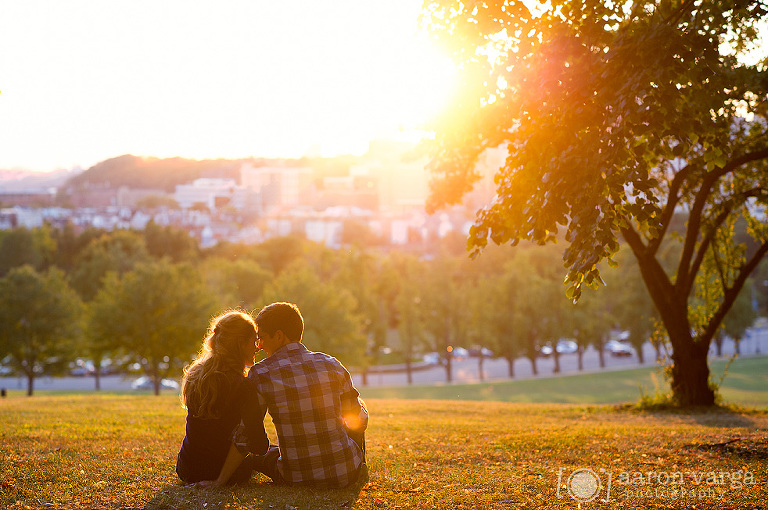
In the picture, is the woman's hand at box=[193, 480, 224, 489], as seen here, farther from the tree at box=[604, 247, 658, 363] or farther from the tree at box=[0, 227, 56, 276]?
the tree at box=[0, 227, 56, 276]

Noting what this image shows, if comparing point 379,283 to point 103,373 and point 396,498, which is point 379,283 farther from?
point 396,498

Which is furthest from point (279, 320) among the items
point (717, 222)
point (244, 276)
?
point (244, 276)

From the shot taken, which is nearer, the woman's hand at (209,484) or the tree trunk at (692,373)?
the woman's hand at (209,484)

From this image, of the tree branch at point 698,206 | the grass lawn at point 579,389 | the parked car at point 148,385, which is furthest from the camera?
the parked car at point 148,385

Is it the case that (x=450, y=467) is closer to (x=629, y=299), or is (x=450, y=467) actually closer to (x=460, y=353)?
(x=629, y=299)

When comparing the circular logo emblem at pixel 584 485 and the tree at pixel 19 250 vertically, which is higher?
the tree at pixel 19 250

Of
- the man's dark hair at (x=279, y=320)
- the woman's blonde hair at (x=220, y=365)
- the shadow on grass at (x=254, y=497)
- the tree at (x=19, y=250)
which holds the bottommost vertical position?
the shadow on grass at (x=254, y=497)

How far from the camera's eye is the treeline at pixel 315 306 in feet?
126

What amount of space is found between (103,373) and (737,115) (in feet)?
186

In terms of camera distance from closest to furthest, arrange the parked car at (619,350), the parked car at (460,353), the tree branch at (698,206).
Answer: the tree branch at (698,206) → the parked car at (619,350) → the parked car at (460,353)

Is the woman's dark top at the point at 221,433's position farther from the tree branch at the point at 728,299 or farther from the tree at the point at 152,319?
the tree at the point at 152,319

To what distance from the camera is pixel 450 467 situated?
7.16 meters

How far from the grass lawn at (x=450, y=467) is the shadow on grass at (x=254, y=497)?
1 centimetres

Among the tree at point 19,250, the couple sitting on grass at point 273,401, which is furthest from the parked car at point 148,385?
the couple sitting on grass at point 273,401
